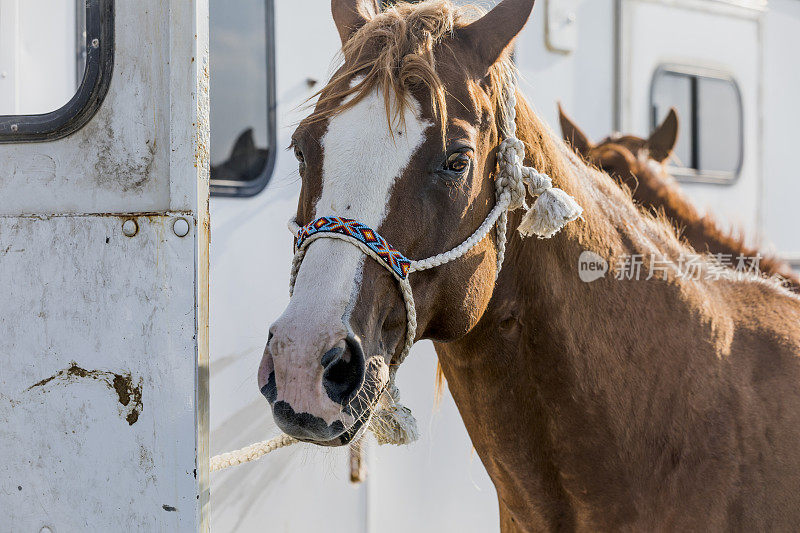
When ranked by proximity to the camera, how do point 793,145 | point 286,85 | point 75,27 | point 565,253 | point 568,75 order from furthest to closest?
point 793,145
point 568,75
point 75,27
point 286,85
point 565,253

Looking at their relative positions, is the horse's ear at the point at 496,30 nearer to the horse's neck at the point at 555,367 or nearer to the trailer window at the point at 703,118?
the horse's neck at the point at 555,367

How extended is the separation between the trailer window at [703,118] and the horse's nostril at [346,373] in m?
2.59

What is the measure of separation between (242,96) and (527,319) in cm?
127

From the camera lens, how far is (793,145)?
12.8ft

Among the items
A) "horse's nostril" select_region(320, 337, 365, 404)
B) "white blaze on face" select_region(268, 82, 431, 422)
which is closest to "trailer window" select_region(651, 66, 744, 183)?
"white blaze on face" select_region(268, 82, 431, 422)

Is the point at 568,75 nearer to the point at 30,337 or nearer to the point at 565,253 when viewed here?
the point at 565,253

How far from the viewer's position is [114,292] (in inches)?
50.5

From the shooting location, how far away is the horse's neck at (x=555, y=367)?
1.63m

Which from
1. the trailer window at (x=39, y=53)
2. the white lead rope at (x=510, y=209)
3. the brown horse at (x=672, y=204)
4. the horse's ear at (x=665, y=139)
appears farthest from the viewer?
the horse's ear at (x=665, y=139)

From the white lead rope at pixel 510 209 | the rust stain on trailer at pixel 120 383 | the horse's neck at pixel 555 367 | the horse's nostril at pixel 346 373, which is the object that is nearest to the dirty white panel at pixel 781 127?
the horse's neck at pixel 555 367

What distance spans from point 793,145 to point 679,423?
2.88 meters

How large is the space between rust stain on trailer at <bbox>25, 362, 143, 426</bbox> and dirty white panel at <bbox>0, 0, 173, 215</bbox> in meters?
0.30

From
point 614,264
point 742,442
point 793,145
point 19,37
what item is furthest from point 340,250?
point 793,145

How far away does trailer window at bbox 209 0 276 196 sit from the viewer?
2281 millimetres
